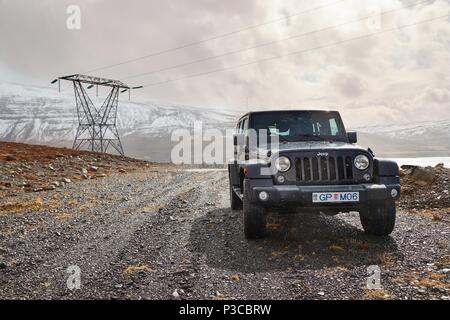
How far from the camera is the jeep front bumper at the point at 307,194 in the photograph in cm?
495

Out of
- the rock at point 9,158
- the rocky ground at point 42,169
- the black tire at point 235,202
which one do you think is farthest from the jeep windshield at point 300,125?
the rock at point 9,158

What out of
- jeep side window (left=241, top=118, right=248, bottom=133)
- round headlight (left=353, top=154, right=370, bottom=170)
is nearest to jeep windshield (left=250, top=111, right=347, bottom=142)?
jeep side window (left=241, top=118, right=248, bottom=133)

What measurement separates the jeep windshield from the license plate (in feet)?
5.91

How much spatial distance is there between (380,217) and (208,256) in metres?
2.74

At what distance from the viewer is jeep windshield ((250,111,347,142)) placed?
6715 mm

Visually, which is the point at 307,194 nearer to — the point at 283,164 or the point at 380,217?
the point at 283,164

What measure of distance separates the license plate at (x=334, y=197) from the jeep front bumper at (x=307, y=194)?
44 millimetres

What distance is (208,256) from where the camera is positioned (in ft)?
15.9

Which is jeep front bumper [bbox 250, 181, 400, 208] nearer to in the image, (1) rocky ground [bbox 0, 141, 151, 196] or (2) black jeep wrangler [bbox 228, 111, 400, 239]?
(2) black jeep wrangler [bbox 228, 111, 400, 239]

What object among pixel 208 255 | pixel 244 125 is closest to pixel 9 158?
pixel 244 125

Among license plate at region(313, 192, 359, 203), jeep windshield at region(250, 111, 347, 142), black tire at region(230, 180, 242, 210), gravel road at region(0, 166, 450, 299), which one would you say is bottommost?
gravel road at region(0, 166, 450, 299)
